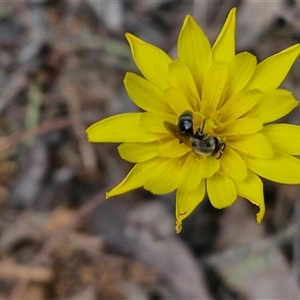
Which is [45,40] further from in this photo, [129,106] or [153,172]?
[153,172]

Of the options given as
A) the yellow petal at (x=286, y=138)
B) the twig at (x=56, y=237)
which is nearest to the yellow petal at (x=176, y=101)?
the yellow petal at (x=286, y=138)

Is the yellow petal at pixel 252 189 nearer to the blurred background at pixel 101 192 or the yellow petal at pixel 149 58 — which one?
the yellow petal at pixel 149 58

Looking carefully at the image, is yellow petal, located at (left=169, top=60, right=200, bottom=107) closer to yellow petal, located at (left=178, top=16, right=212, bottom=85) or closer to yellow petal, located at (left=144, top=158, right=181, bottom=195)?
yellow petal, located at (left=178, top=16, right=212, bottom=85)

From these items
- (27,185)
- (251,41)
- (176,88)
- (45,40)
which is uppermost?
(176,88)

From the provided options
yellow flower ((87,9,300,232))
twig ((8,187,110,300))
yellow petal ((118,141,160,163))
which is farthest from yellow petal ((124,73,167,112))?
twig ((8,187,110,300))

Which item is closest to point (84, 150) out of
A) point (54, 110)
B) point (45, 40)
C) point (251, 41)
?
point (54, 110)

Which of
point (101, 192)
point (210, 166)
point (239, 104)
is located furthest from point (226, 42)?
point (101, 192)
